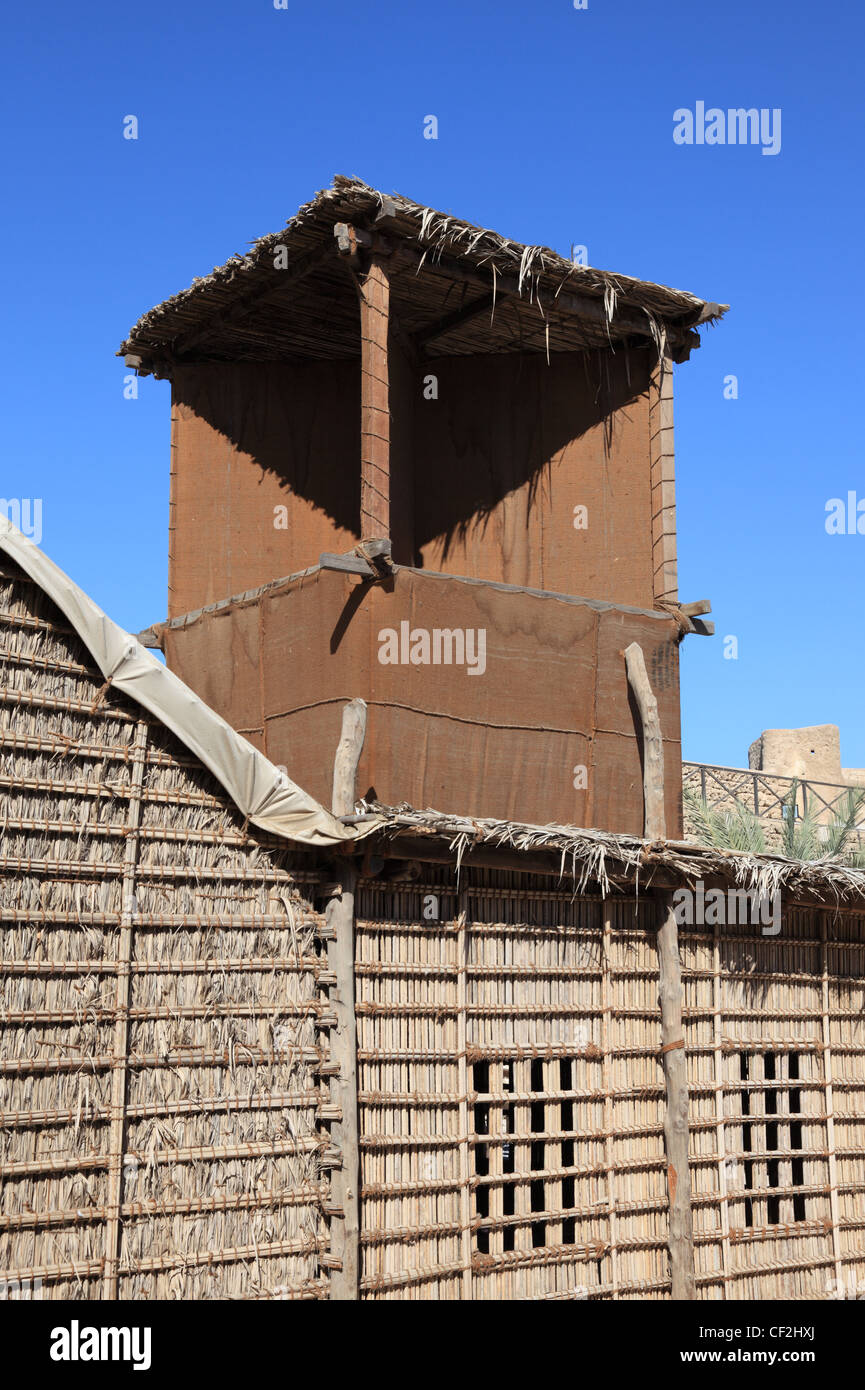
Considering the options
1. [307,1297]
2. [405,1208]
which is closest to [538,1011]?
[405,1208]

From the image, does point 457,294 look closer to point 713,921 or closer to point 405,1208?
point 713,921

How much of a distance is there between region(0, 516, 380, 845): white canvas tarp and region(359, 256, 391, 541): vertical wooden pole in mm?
1579

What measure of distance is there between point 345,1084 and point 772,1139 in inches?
137

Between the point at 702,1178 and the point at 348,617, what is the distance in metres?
3.94

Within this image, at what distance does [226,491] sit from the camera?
9453 mm

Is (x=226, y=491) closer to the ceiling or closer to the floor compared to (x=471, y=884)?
closer to the ceiling

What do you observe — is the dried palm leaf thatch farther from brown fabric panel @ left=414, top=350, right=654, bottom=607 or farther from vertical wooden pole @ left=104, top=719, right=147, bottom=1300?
brown fabric panel @ left=414, top=350, right=654, bottom=607

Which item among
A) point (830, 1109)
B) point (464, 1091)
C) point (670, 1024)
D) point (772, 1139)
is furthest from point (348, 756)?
point (830, 1109)

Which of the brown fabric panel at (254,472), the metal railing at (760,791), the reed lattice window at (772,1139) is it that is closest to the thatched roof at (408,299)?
the brown fabric panel at (254,472)

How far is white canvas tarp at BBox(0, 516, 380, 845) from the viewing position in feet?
20.1

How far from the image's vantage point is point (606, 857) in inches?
302

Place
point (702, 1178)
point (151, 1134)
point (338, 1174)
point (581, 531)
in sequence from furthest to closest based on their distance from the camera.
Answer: point (581, 531) < point (702, 1178) < point (338, 1174) < point (151, 1134)

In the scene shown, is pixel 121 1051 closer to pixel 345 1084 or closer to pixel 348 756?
pixel 345 1084

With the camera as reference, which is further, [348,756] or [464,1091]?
[348,756]
